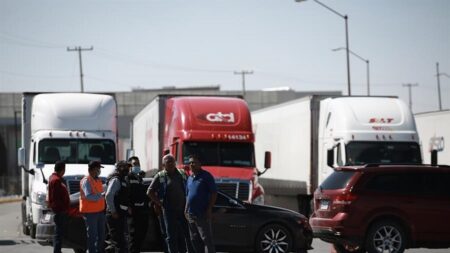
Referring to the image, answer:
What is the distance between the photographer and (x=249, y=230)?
1920 cm

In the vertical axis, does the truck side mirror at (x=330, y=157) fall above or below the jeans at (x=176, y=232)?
above

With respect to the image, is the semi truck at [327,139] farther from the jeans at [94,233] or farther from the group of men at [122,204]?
the jeans at [94,233]

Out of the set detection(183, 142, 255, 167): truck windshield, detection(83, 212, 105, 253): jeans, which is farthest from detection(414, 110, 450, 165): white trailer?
detection(83, 212, 105, 253): jeans

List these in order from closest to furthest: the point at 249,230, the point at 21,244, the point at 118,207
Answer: the point at 118,207
the point at 249,230
the point at 21,244

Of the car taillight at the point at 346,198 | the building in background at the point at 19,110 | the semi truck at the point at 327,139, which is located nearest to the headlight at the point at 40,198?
the semi truck at the point at 327,139

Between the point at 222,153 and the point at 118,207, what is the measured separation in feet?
29.3

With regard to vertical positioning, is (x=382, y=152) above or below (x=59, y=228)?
above

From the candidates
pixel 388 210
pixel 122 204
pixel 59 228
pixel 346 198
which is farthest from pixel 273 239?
pixel 59 228

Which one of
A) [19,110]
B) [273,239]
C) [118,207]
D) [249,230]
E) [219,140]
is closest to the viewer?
[118,207]

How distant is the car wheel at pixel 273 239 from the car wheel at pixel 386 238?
1624 millimetres

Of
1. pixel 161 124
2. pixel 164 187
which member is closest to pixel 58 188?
pixel 164 187

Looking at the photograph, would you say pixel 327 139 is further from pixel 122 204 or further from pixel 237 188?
pixel 122 204

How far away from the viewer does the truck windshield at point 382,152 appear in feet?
85.8

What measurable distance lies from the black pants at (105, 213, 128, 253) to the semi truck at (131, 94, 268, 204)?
7.58 meters
